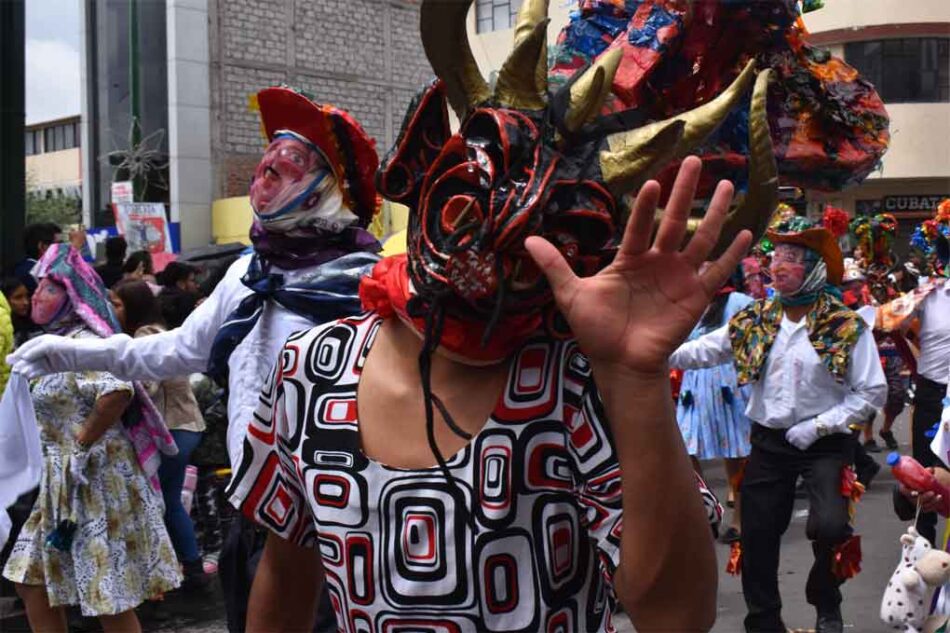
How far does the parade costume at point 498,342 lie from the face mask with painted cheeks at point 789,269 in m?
3.91

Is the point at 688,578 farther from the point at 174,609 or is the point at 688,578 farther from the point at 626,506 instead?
the point at 174,609

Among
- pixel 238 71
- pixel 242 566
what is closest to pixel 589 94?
pixel 242 566

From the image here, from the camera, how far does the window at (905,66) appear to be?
24.5 m

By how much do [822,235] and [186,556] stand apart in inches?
160

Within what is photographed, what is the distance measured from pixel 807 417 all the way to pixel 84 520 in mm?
3458

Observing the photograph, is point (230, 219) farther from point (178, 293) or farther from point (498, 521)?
point (498, 521)

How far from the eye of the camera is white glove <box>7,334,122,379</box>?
13.3ft

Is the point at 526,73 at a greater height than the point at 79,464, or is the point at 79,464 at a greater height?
the point at 526,73

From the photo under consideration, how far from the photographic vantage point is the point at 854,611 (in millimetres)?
6414

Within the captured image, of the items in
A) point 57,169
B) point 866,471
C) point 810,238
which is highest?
point 57,169

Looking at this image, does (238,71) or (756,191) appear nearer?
(756,191)

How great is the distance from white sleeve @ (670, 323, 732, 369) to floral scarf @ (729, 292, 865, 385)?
0.08 metres

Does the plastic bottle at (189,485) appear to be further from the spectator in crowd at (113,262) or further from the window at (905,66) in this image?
the window at (905,66)

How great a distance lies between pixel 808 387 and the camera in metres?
5.82
